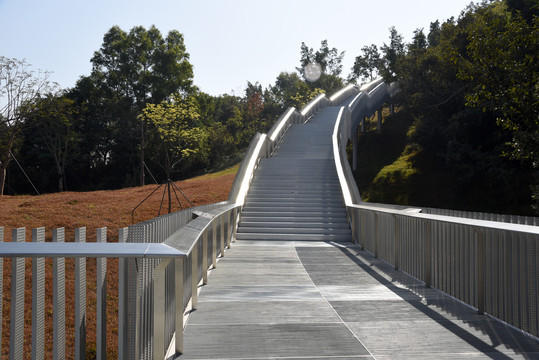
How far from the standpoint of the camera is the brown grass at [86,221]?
484 inches

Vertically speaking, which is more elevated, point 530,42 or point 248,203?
point 530,42

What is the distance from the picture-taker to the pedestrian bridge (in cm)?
396

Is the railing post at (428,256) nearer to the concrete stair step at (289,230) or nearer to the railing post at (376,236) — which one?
the railing post at (376,236)

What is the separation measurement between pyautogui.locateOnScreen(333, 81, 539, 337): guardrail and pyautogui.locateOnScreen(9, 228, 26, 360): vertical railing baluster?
163 inches

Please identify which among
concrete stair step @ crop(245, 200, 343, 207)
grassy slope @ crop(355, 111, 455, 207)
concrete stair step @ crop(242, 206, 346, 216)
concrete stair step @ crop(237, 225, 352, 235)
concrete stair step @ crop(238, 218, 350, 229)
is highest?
grassy slope @ crop(355, 111, 455, 207)

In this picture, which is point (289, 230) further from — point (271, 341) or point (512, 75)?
point (271, 341)

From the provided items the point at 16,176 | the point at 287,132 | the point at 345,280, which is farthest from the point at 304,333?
the point at 16,176

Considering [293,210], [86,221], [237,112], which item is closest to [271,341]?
[293,210]

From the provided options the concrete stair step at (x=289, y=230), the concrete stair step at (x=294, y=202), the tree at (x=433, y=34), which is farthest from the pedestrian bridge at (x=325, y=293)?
the tree at (x=433, y=34)

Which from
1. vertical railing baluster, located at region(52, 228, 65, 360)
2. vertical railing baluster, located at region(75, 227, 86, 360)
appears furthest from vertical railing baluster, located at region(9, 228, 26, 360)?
vertical railing baluster, located at region(75, 227, 86, 360)

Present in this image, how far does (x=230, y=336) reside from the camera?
5621 millimetres

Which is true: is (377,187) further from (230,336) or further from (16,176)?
(16,176)

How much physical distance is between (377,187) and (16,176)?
3508 cm

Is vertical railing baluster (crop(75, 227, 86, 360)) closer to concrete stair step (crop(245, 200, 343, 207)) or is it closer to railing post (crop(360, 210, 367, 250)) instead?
railing post (crop(360, 210, 367, 250))
